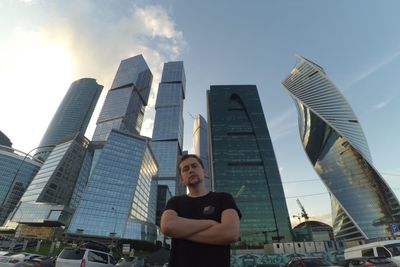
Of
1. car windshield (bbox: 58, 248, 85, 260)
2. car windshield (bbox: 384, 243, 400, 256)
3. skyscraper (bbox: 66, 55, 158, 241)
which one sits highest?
skyscraper (bbox: 66, 55, 158, 241)

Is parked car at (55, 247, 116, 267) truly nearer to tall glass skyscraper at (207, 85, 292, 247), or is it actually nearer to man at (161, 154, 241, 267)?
man at (161, 154, 241, 267)

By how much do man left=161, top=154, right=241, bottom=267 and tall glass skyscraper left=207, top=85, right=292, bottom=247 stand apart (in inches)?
5188

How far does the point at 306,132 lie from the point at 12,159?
189 meters

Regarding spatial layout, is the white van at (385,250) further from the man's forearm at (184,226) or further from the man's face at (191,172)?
the man's forearm at (184,226)

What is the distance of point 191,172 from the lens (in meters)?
3.49

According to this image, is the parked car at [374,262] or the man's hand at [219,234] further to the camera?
the parked car at [374,262]

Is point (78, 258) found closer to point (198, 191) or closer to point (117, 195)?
point (198, 191)

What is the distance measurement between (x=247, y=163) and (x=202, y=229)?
154 meters

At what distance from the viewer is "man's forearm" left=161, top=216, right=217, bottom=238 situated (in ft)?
9.16

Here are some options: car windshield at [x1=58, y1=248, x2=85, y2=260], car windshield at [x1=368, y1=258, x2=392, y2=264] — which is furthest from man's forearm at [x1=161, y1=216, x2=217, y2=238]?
car windshield at [x1=368, y1=258, x2=392, y2=264]

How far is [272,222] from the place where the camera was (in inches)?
5192

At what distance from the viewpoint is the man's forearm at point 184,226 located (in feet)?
9.16

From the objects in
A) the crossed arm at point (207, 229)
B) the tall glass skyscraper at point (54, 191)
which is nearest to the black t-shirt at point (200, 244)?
the crossed arm at point (207, 229)

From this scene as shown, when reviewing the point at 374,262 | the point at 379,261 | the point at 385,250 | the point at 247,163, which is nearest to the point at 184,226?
the point at 374,262
